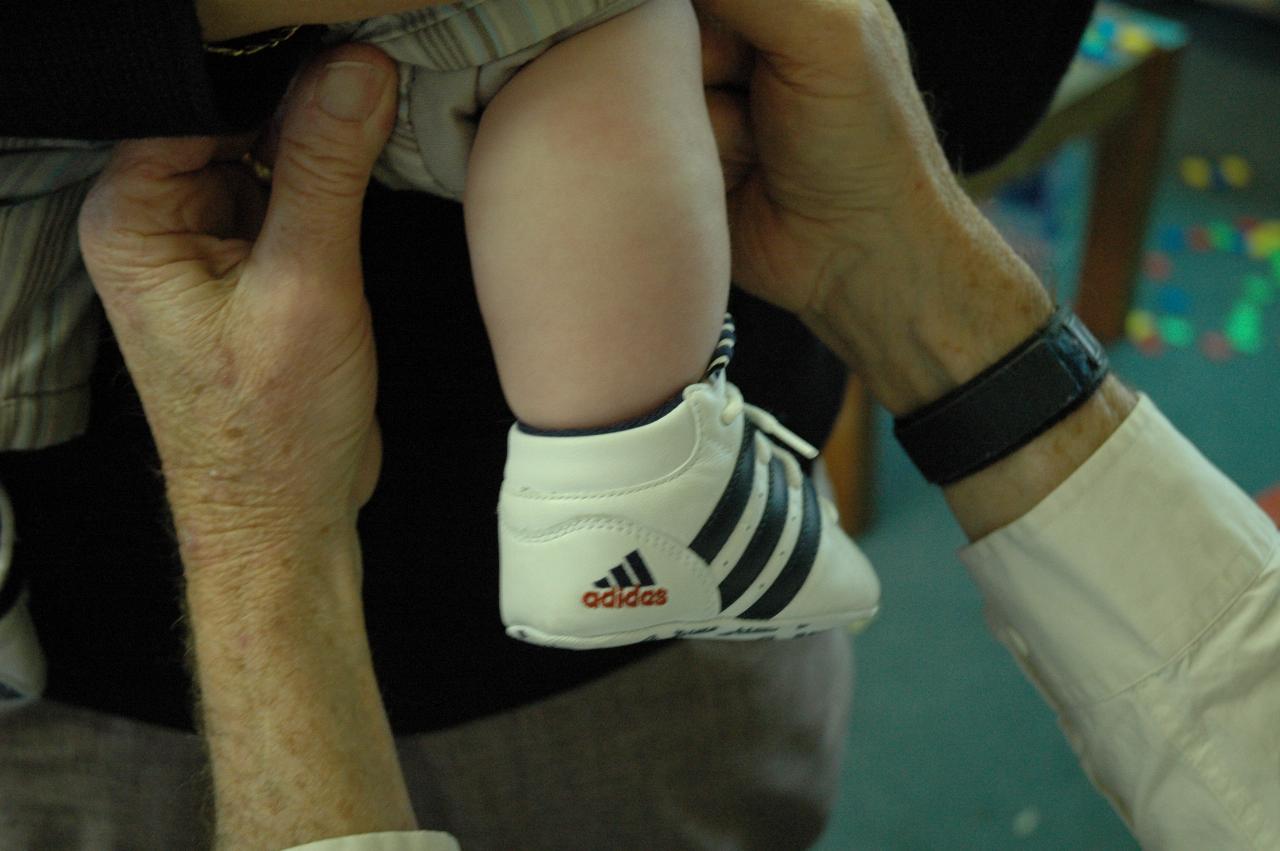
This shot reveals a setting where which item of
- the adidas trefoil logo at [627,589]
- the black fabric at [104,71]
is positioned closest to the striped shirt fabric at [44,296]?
the black fabric at [104,71]

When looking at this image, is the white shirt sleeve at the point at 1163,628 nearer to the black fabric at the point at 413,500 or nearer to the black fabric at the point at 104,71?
the black fabric at the point at 413,500

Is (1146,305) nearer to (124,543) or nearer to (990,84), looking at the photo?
(990,84)

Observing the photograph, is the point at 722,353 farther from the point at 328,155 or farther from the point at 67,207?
the point at 67,207

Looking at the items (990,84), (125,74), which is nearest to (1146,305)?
(990,84)

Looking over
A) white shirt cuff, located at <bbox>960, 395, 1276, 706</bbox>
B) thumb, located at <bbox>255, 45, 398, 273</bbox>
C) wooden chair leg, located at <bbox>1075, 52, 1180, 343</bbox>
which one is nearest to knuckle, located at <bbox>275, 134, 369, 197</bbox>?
thumb, located at <bbox>255, 45, 398, 273</bbox>

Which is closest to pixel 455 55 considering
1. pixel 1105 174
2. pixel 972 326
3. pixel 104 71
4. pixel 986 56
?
pixel 104 71

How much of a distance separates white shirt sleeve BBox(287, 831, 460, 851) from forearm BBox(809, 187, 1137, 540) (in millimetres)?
433

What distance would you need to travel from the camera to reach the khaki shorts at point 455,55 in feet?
2.01

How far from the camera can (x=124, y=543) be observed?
83 centimetres

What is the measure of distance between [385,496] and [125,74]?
0.38 metres

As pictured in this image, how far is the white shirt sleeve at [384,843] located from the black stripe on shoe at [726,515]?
232 millimetres

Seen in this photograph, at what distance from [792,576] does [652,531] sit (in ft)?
0.37

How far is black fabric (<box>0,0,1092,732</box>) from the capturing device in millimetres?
795

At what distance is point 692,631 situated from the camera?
2.43ft
